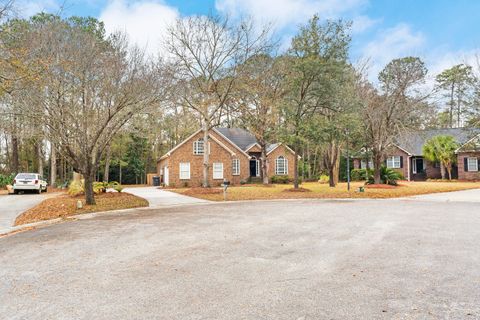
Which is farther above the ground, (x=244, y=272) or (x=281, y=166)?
(x=281, y=166)

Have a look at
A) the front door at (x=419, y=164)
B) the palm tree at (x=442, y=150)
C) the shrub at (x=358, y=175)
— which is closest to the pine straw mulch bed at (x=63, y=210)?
the shrub at (x=358, y=175)

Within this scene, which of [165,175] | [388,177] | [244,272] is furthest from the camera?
[165,175]

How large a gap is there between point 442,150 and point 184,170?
22930mm

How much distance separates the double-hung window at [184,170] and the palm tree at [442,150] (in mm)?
21844

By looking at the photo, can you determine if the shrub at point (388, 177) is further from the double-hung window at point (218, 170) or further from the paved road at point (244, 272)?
the paved road at point (244, 272)

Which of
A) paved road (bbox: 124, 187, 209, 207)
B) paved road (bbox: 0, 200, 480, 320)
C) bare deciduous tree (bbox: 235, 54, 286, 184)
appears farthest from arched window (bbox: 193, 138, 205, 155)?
paved road (bbox: 0, 200, 480, 320)

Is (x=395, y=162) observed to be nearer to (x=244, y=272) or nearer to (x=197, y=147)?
(x=197, y=147)

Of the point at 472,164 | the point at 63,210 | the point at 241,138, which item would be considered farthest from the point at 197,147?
the point at 472,164

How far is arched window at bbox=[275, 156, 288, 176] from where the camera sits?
33.9 meters

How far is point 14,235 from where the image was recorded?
838 centimetres

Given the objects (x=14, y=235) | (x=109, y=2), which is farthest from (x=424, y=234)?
(x=109, y=2)

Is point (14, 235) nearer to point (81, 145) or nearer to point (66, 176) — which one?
point (81, 145)

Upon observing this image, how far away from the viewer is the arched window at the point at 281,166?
33938 mm

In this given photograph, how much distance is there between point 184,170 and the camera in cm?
2942
